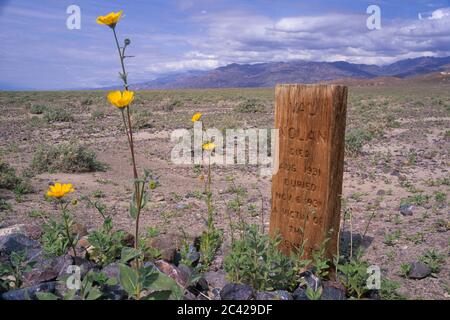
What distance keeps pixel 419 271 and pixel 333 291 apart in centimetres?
99

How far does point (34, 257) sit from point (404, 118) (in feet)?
49.6

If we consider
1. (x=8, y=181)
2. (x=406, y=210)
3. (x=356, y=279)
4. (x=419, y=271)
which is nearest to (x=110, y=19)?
(x=356, y=279)

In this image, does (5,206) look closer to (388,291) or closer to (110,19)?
(110,19)

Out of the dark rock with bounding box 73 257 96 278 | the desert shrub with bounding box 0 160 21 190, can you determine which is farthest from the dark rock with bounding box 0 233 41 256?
the desert shrub with bounding box 0 160 21 190

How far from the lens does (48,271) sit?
2734 mm

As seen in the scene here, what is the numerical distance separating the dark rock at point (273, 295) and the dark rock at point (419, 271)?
1.22m

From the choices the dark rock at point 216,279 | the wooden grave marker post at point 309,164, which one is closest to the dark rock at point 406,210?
the wooden grave marker post at point 309,164

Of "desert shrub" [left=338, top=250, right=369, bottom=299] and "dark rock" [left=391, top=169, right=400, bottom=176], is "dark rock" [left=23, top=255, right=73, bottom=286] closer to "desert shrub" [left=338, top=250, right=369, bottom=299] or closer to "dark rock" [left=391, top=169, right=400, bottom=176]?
"desert shrub" [left=338, top=250, right=369, bottom=299]

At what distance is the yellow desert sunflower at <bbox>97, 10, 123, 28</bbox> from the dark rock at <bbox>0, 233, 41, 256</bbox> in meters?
2.04

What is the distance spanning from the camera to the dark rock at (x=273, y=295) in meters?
2.52

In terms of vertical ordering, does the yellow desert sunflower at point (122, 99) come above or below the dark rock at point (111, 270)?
above

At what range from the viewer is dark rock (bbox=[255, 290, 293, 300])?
2.52m

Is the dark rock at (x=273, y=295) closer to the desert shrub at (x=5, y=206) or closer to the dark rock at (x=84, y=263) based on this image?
the dark rock at (x=84, y=263)
